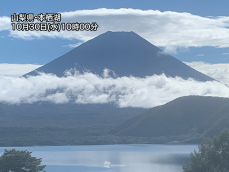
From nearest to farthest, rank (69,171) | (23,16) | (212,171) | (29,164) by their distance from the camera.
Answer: (29,164) < (212,171) < (23,16) < (69,171)

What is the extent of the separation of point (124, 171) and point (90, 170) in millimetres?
9525

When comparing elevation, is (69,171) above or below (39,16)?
below

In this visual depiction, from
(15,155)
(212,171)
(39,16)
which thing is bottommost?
(212,171)

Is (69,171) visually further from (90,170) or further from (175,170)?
(175,170)

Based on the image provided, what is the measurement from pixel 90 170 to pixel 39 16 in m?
63.8

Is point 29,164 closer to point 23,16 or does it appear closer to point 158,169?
point 23,16

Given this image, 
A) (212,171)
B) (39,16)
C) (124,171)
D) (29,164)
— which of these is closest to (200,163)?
(212,171)

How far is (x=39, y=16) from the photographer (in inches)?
2306

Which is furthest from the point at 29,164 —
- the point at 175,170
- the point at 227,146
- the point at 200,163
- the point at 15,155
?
the point at 175,170

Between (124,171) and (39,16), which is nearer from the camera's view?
(39,16)

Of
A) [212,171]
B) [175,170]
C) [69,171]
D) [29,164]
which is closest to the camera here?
[29,164]

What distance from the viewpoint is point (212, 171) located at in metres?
50.3

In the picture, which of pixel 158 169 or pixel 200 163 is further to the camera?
pixel 158 169

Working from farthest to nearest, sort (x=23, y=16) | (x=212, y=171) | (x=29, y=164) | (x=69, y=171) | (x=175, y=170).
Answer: (x=69, y=171) → (x=175, y=170) → (x=23, y=16) → (x=212, y=171) → (x=29, y=164)
